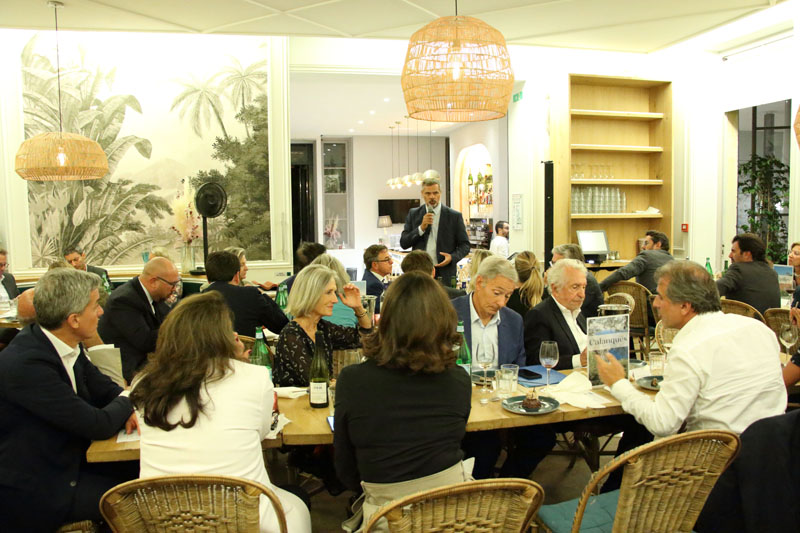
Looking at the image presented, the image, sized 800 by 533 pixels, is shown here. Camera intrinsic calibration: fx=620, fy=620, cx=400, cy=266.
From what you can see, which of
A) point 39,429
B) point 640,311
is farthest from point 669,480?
point 640,311

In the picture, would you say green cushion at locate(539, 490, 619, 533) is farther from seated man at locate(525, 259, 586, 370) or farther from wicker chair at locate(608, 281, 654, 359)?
wicker chair at locate(608, 281, 654, 359)

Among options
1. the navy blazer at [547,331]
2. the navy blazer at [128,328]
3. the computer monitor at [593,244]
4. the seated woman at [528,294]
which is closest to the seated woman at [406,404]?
the navy blazer at [547,331]

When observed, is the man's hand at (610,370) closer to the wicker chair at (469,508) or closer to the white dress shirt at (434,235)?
the wicker chair at (469,508)

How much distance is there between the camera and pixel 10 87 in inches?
276

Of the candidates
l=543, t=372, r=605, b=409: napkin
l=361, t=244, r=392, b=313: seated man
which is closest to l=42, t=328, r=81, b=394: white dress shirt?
l=543, t=372, r=605, b=409: napkin

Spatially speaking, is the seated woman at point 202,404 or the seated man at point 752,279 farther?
the seated man at point 752,279

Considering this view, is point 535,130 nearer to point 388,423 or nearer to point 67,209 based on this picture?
point 67,209

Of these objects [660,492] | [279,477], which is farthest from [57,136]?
[660,492]

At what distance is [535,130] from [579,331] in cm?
566

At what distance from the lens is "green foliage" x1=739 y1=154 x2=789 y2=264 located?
321 inches

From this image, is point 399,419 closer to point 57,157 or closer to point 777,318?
point 777,318

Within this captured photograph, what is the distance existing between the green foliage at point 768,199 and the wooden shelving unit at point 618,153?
1.06 meters

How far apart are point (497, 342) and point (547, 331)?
0.31 m

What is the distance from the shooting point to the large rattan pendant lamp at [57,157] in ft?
19.6
